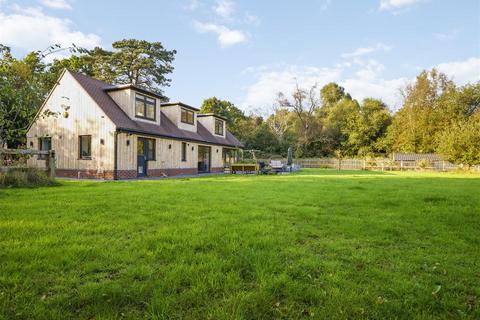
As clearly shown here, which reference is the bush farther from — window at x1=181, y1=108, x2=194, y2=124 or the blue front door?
window at x1=181, y1=108, x2=194, y2=124

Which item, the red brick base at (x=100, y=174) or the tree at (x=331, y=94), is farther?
the tree at (x=331, y=94)

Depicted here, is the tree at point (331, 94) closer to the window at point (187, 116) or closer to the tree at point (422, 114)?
the tree at point (422, 114)

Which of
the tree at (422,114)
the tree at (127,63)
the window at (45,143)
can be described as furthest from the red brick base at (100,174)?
the tree at (422,114)

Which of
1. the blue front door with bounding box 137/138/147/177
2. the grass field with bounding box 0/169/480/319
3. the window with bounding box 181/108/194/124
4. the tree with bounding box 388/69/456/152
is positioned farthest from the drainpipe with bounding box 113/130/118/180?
the tree with bounding box 388/69/456/152

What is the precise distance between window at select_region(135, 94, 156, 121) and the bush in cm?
806

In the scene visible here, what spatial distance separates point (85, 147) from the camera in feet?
52.3

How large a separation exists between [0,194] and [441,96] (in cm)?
4752

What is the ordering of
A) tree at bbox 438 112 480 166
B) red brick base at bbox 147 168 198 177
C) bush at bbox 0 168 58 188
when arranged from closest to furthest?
bush at bbox 0 168 58 188
red brick base at bbox 147 168 198 177
tree at bbox 438 112 480 166

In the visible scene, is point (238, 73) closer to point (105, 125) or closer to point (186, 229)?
point (105, 125)

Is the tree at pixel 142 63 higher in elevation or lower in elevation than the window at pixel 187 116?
higher

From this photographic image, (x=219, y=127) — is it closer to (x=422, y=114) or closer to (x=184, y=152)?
(x=184, y=152)

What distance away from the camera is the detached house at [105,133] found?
15117 mm

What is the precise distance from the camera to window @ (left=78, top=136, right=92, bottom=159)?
15.7m

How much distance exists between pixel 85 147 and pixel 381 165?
2908cm
